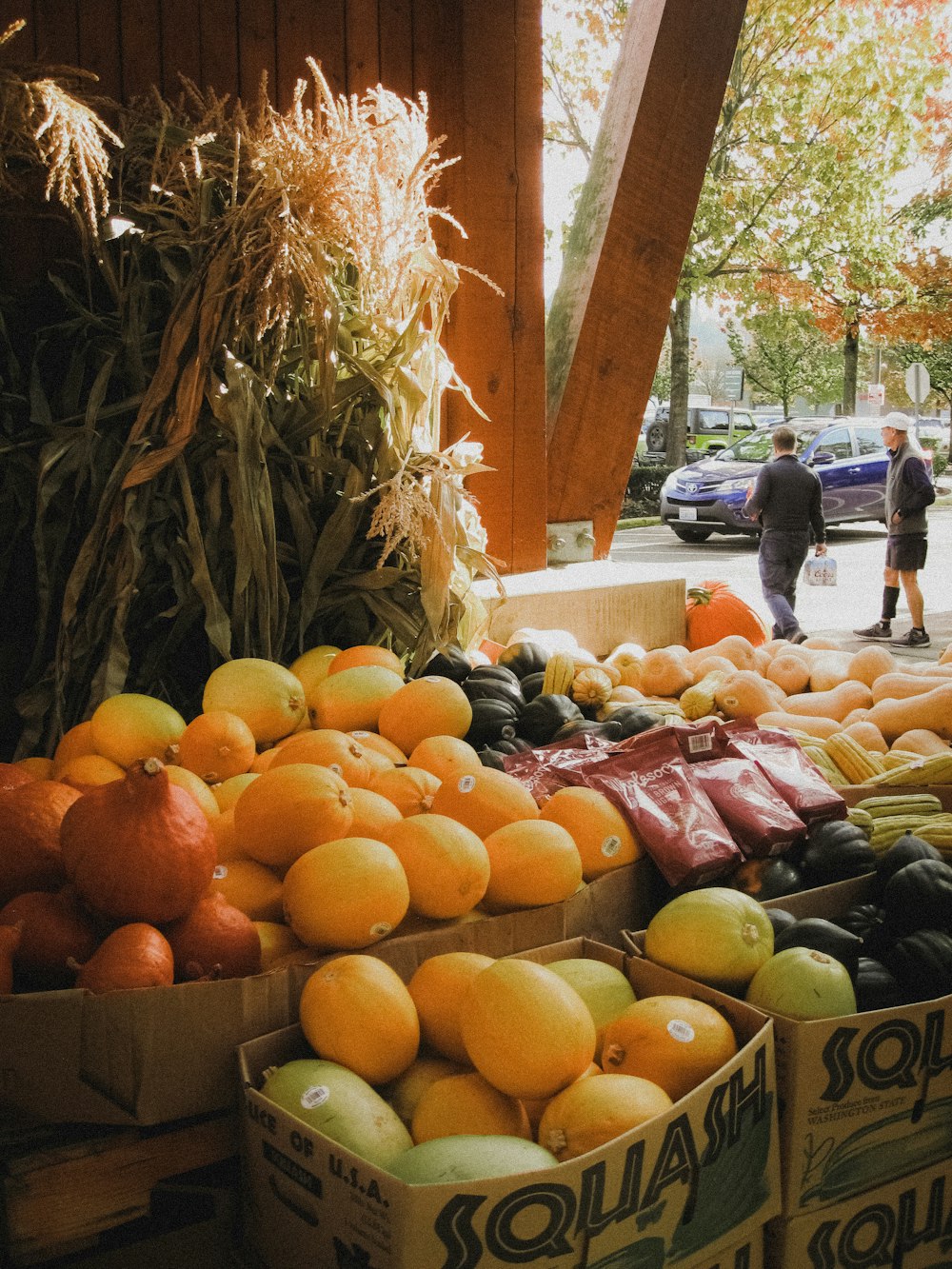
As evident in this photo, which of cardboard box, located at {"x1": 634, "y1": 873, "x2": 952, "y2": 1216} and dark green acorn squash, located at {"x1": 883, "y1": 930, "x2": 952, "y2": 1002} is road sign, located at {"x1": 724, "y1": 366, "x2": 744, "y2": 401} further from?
cardboard box, located at {"x1": 634, "y1": 873, "x2": 952, "y2": 1216}

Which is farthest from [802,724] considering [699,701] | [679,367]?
[679,367]

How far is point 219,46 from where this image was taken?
3457mm

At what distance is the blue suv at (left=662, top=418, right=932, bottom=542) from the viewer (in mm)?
16562

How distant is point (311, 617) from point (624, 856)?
1.28m

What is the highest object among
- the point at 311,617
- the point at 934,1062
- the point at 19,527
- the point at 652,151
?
the point at 652,151

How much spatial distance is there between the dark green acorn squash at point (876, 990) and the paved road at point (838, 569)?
5.64 meters

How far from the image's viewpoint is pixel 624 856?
211cm

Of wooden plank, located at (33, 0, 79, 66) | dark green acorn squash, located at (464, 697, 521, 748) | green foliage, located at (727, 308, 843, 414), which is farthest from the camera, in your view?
green foliage, located at (727, 308, 843, 414)

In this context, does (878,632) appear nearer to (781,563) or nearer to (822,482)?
(781,563)

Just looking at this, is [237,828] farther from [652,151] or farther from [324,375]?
[652,151]

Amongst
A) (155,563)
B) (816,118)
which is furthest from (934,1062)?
(816,118)

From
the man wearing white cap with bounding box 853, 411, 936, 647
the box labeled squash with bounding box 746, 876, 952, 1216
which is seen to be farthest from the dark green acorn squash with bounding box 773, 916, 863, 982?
the man wearing white cap with bounding box 853, 411, 936, 647

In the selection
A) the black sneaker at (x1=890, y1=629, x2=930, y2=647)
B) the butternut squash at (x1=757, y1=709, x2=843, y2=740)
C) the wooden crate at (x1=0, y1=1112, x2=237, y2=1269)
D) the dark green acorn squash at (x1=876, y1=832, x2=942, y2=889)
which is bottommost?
the black sneaker at (x1=890, y1=629, x2=930, y2=647)

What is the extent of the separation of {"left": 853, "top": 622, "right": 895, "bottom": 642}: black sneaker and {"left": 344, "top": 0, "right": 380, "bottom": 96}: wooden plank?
7.06 meters
